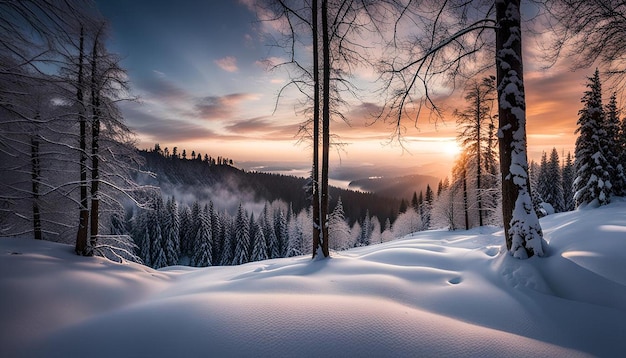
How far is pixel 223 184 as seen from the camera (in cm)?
17238

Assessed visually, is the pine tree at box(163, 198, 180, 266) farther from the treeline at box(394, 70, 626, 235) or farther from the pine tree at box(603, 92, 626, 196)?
the pine tree at box(603, 92, 626, 196)

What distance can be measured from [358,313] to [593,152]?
91.6ft

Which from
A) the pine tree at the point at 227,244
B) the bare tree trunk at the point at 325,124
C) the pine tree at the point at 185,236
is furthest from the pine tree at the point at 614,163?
the pine tree at the point at 185,236

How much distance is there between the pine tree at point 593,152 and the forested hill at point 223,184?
101267 millimetres

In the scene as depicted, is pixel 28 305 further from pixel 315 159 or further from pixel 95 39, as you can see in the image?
pixel 95 39

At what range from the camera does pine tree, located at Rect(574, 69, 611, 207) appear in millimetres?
18859

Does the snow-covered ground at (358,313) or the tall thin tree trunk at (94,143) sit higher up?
the tall thin tree trunk at (94,143)

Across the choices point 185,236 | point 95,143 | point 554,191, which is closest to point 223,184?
point 185,236

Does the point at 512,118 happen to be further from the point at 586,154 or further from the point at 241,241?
the point at 241,241

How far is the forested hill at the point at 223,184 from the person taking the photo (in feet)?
447

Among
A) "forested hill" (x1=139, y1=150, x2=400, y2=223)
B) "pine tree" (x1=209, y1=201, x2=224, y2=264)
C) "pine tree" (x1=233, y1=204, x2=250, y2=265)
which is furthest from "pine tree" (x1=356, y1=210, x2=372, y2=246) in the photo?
"forested hill" (x1=139, y1=150, x2=400, y2=223)

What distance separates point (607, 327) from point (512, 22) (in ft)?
16.7

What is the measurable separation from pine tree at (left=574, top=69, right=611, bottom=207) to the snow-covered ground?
2122cm

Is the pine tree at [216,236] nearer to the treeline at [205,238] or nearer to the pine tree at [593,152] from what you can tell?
the treeline at [205,238]
